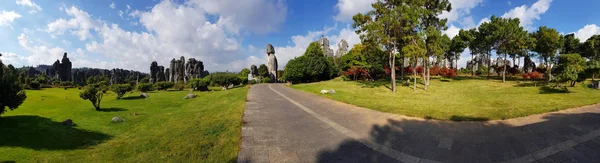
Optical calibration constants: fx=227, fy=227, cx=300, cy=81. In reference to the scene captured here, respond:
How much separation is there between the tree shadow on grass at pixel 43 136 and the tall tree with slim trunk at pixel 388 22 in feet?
69.8

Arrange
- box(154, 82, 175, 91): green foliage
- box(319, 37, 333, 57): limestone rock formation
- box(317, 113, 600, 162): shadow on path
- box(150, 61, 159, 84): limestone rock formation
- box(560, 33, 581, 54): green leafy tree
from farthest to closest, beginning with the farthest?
box(319, 37, 333, 57): limestone rock formation < box(150, 61, 159, 84): limestone rock formation < box(154, 82, 175, 91): green foliage < box(560, 33, 581, 54): green leafy tree < box(317, 113, 600, 162): shadow on path

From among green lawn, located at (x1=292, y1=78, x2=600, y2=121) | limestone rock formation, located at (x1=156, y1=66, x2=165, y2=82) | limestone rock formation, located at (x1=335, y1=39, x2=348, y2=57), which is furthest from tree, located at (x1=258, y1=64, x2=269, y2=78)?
green lawn, located at (x1=292, y1=78, x2=600, y2=121)

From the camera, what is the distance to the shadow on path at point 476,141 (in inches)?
217

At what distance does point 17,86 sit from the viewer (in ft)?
39.6

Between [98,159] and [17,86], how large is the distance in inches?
428

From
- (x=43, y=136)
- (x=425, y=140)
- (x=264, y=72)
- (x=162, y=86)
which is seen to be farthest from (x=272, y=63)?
(x=425, y=140)

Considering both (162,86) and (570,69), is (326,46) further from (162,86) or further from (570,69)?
(570,69)

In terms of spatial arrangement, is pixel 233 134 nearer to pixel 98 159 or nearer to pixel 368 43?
pixel 98 159

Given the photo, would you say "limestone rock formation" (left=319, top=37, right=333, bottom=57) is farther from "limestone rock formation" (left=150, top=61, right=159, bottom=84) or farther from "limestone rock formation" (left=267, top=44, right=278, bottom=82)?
"limestone rock formation" (left=150, top=61, right=159, bottom=84)

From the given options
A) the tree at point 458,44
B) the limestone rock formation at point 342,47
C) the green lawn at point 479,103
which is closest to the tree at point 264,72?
the limestone rock formation at point 342,47

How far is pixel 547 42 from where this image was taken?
29.8 meters

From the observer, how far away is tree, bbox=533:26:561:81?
29225mm

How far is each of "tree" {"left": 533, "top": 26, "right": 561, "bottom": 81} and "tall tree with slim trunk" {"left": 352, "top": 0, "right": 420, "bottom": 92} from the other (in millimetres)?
21447

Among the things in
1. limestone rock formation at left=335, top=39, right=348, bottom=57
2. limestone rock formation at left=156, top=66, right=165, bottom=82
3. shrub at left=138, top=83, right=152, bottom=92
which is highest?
limestone rock formation at left=335, top=39, right=348, bottom=57
